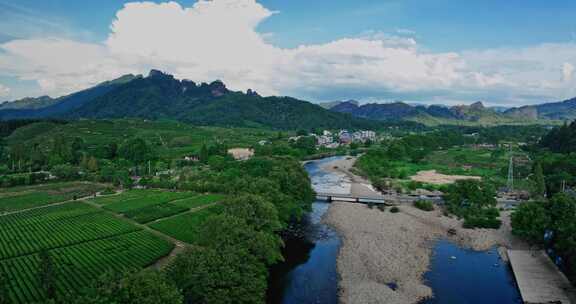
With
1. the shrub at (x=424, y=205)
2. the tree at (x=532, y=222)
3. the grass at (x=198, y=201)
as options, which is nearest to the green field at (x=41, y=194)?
the grass at (x=198, y=201)

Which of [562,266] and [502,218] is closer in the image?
[562,266]

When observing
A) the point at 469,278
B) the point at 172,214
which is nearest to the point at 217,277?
the point at 469,278

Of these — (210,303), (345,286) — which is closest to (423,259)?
(345,286)

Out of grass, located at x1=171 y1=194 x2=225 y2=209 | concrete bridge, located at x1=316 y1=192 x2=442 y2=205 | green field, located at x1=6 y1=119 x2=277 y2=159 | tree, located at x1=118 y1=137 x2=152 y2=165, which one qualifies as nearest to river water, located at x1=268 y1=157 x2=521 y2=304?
concrete bridge, located at x1=316 y1=192 x2=442 y2=205

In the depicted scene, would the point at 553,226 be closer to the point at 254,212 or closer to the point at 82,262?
the point at 254,212

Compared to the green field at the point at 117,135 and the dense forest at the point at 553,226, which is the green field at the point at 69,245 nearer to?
the dense forest at the point at 553,226

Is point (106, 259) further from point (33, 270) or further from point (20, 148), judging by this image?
point (20, 148)

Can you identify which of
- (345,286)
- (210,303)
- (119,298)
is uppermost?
(119,298)

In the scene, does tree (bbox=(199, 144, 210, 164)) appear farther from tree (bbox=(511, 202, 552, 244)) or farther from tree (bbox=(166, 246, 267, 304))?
tree (bbox=(511, 202, 552, 244))
